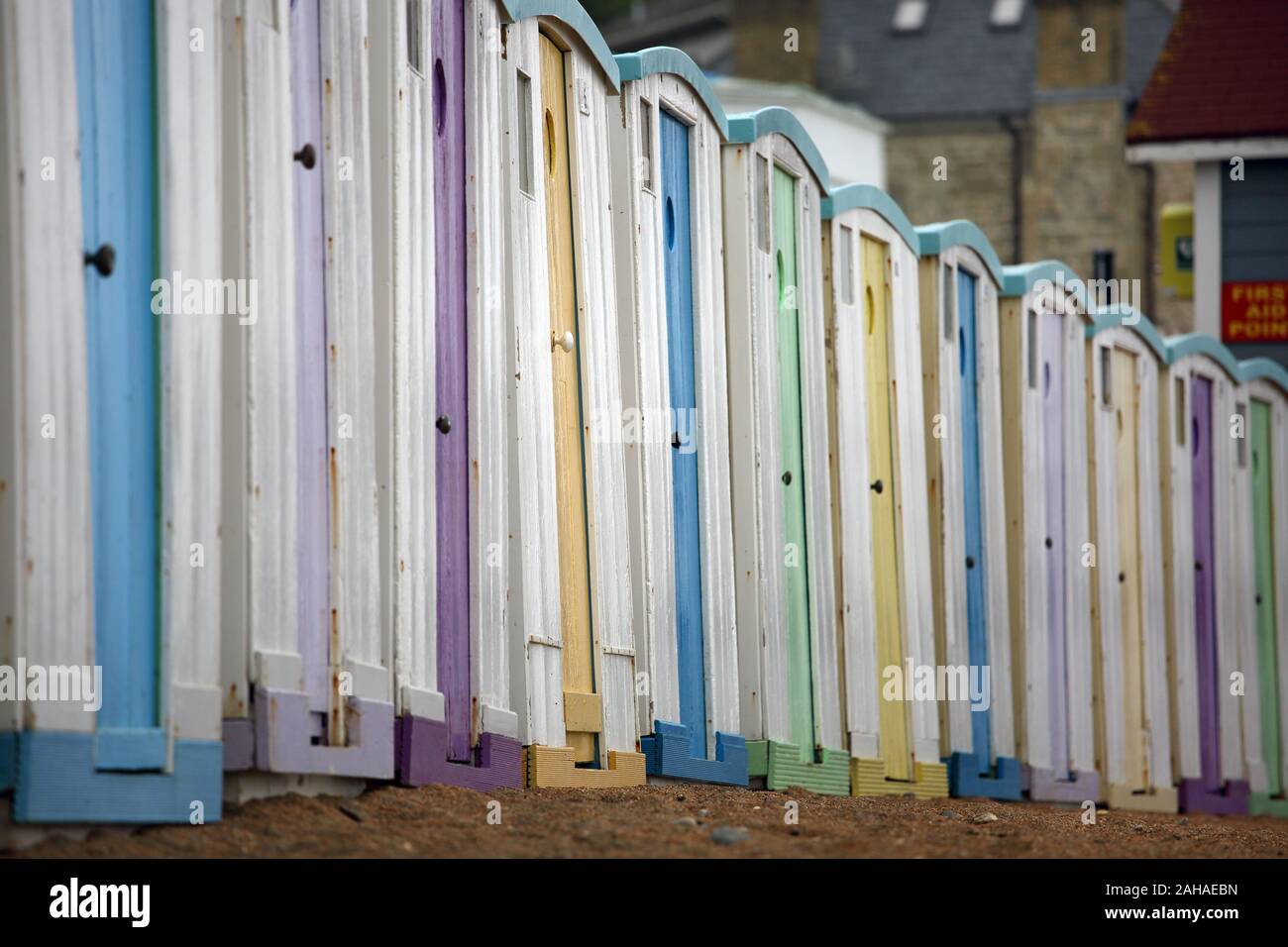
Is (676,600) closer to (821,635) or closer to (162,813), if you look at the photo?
(821,635)

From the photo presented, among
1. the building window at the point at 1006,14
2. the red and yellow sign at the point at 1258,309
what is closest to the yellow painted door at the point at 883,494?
the red and yellow sign at the point at 1258,309

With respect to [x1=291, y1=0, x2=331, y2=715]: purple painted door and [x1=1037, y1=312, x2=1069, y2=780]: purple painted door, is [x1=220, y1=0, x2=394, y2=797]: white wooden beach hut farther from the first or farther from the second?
[x1=1037, y1=312, x2=1069, y2=780]: purple painted door

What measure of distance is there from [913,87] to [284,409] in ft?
96.3

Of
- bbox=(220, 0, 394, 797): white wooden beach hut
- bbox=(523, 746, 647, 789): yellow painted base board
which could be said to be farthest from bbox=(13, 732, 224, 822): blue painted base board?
bbox=(523, 746, 647, 789): yellow painted base board

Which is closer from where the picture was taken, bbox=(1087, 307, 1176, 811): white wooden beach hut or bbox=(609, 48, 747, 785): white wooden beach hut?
bbox=(609, 48, 747, 785): white wooden beach hut

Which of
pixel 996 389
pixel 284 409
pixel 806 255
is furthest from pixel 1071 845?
pixel 996 389

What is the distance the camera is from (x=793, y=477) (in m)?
9.05

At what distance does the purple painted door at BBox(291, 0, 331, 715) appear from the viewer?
5.38 meters

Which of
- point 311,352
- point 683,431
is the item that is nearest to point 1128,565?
point 683,431

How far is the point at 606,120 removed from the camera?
769cm

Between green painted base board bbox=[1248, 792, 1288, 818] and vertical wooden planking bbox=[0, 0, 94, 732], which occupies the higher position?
vertical wooden planking bbox=[0, 0, 94, 732]

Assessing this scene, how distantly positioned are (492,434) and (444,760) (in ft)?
3.45

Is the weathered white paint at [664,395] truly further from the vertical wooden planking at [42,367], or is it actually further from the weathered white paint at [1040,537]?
the weathered white paint at [1040,537]

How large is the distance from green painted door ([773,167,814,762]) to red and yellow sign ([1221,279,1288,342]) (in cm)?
992
